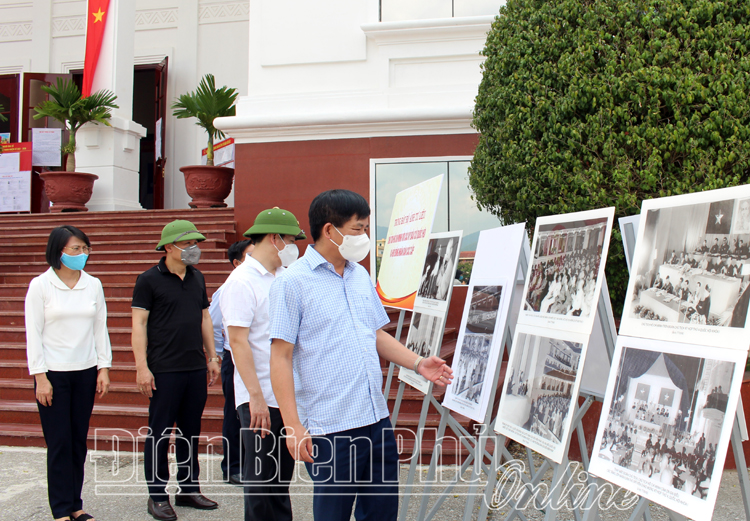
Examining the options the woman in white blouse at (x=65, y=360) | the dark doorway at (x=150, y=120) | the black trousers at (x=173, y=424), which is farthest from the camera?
the dark doorway at (x=150, y=120)

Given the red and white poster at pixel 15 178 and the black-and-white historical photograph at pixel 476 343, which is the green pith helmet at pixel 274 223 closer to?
the black-and-white historical photograph at pixel 476 343

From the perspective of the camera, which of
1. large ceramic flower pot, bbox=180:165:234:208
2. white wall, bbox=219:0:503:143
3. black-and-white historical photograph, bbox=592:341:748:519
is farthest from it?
large ceramic flower pot, bbox=180:165:234:208

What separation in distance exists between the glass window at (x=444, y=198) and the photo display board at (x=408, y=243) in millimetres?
2814

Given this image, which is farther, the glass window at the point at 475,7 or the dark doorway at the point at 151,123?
the dark doorway at the point at 151,123

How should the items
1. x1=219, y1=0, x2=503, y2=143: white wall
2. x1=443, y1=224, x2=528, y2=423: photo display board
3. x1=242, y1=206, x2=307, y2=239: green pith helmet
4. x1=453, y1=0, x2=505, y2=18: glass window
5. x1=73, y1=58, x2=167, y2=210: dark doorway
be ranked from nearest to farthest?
x1=443, y1=224, x2=528, y2=423: photo display board → x1=242, y1=206, x2=307, y2=239: green pith helmet → x1=219, y1=0, x2=503, y2=143: white wall → x1=453, y1=0, x2=505, y2=18: glass window → x1=73, y1=58, x2=167, y2=210: dark doorway

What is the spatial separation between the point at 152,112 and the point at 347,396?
1725cm

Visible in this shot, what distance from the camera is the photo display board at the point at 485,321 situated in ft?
10.0

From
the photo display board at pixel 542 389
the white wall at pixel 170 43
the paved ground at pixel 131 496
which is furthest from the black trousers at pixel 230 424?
the white wall at pixel 170 43

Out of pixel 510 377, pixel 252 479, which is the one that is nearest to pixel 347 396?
pixel 510 377

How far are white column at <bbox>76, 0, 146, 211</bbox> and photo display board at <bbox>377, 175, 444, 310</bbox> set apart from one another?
7.21 m

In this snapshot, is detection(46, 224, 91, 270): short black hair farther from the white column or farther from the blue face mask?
the white column

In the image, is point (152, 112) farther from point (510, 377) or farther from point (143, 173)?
point (510, 377)

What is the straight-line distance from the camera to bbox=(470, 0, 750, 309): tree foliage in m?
3.43

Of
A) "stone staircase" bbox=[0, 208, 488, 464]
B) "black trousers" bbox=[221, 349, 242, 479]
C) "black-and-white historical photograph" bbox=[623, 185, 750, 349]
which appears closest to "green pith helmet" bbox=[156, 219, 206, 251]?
"black trousers" bbox=[221, 349, 242, 479]
